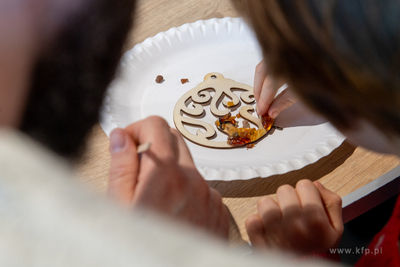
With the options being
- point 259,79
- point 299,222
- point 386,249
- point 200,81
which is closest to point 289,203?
point 299,222

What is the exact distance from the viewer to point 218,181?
1.91ft

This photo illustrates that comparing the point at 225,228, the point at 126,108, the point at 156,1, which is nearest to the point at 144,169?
the point at 225,228

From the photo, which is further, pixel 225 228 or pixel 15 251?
pixel 225 228

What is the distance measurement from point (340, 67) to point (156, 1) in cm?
78

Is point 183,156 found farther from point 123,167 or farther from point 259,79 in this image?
point 259,79

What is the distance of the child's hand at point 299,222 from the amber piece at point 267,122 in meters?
0.17

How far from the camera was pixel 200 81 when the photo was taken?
0.78 meters

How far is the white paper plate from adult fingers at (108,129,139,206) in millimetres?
202

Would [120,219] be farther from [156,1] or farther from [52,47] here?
[156,1]

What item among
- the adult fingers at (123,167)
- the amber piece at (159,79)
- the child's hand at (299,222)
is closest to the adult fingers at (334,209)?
the child's hand at (299,222)

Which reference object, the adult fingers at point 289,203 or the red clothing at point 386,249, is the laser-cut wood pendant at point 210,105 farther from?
the red clothing at point 386,249

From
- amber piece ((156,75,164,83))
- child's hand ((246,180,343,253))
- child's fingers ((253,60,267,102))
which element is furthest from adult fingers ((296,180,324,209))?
amber piece ((156,75,164,83))

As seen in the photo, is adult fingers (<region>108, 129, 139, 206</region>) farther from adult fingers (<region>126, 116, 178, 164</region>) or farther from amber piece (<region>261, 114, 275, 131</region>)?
amber piece (<region>261, 114, 275, 131</region>)

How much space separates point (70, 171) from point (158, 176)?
8.2 inches
